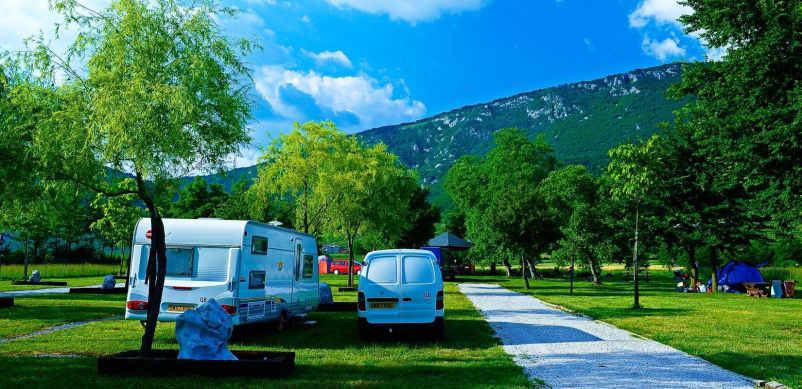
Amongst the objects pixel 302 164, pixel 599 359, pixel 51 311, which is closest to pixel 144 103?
pixel 599 359

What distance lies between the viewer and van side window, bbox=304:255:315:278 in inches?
611

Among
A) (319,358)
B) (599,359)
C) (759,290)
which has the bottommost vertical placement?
(319,358)

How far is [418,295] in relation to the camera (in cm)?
1180

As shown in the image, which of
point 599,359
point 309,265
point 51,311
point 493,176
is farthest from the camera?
point 493,176

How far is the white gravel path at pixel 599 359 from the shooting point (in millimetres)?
7680

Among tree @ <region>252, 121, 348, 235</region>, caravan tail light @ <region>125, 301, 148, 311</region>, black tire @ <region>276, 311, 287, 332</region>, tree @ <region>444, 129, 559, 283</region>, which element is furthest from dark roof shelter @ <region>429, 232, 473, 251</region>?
caravan tail light @ <region>125, 301, 148, 311</region>

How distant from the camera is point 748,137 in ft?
59.5

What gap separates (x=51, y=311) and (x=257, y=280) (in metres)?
9.21

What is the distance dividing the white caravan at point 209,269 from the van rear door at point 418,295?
312cm

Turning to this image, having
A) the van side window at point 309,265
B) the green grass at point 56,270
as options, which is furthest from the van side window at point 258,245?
the green grass at point 56,270

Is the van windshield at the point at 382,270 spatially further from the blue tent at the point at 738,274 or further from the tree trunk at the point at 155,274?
the blue tent at the point at 738,274

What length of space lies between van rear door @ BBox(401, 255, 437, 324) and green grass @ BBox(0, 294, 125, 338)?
8311 millimetres

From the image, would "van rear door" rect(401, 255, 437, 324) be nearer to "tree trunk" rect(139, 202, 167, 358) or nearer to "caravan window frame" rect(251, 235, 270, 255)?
"caravan window frame" rect(251, 235, 270, 255)

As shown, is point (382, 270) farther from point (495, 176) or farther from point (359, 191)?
point (495, 176)
